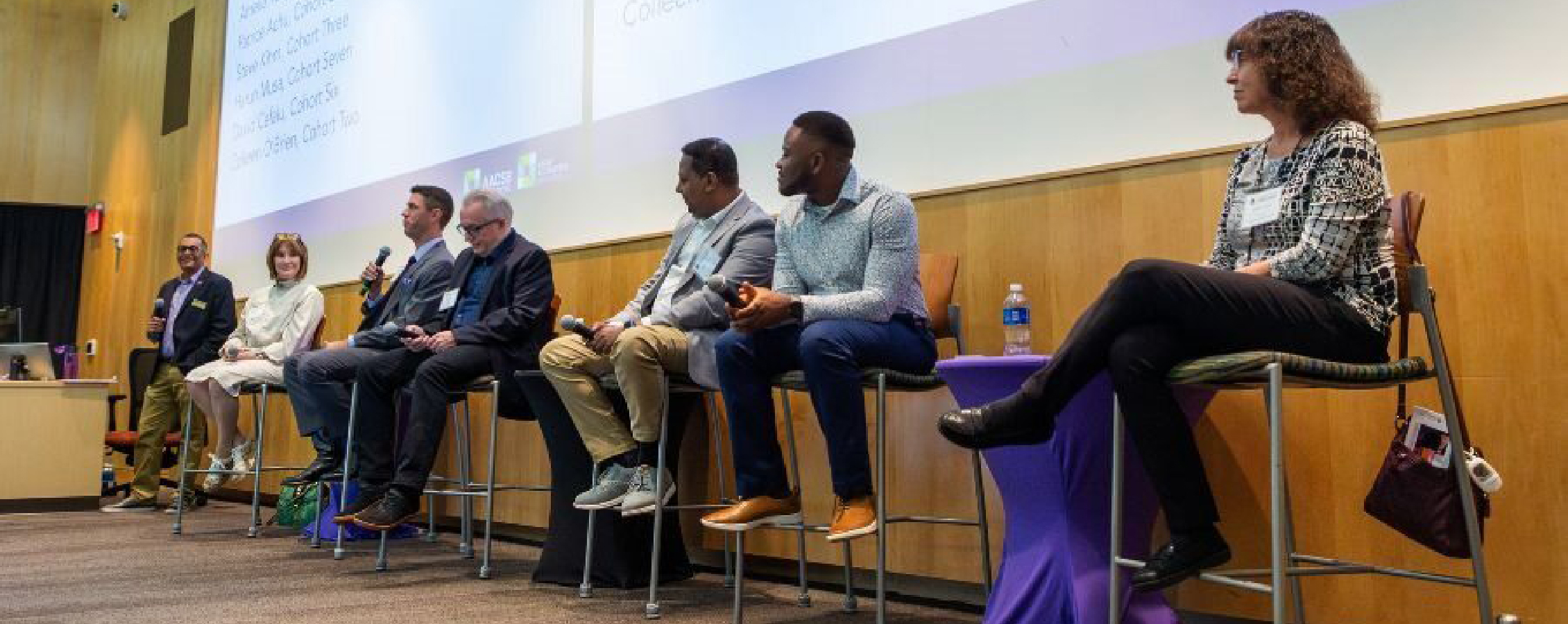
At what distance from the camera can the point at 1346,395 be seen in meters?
2.45

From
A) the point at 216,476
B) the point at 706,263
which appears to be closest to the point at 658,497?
the point at 706,263

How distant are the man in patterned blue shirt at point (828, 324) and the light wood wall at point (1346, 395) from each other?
1.24 feet

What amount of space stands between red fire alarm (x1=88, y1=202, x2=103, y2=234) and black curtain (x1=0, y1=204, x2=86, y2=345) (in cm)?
48

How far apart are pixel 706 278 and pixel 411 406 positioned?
1.28 metres

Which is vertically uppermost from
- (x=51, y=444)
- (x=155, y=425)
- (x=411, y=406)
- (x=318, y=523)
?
(x=411, y=406)

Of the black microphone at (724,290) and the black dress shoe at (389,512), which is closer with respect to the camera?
the black microphone at (724,290)

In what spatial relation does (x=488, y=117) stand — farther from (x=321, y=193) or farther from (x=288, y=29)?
(x=288, y=29)

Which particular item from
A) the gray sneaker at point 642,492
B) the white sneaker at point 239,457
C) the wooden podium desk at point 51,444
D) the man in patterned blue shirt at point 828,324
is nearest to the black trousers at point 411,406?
the gray sneaker at point 642,492

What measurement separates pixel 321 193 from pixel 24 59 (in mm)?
5410

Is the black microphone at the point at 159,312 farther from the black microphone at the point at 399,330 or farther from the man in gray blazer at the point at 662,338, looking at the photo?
the man in gray blazer at the point at 662,338

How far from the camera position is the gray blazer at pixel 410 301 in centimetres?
421

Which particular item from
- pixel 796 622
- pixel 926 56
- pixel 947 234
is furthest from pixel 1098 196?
pixel 796 622

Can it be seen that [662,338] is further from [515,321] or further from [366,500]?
[366,500]

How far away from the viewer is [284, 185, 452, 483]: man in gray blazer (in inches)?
164
